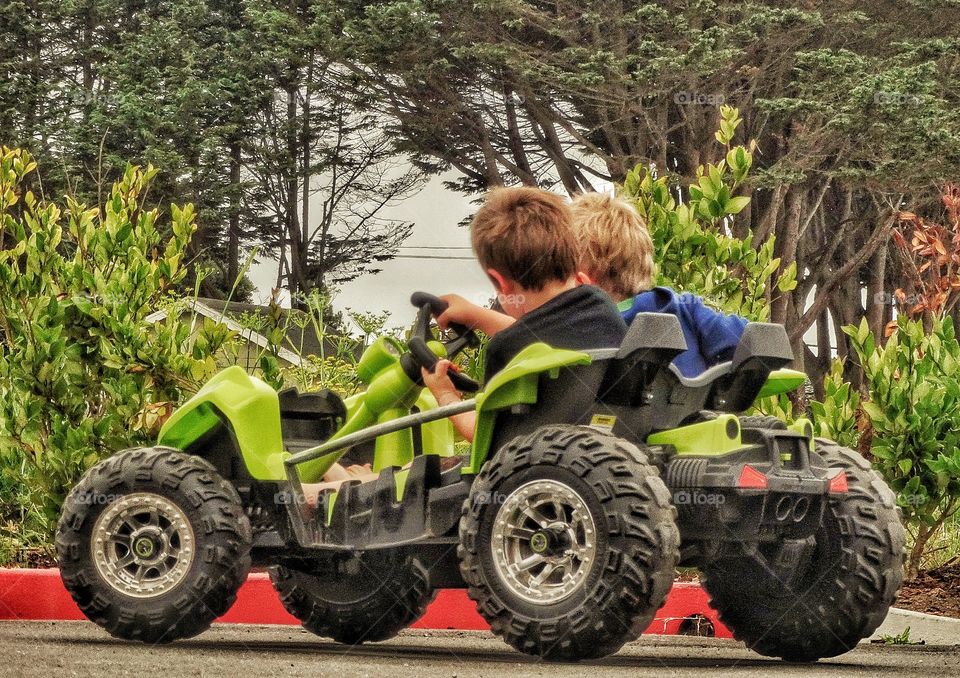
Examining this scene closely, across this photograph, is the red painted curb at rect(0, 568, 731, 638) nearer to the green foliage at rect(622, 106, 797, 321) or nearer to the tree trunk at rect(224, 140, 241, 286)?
the green foliage at rect(622, 106, 797, 321)

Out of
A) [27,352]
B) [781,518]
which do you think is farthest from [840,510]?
[27,352]

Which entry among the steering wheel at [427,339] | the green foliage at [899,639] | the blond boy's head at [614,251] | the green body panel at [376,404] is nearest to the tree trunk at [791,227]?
the green foliage at [899,639]

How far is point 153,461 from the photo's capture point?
3861mm

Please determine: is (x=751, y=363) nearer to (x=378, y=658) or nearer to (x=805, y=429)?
(x=805, y=429)

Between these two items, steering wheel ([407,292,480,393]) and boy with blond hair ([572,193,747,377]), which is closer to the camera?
steering wheel ([407,292,480,393])

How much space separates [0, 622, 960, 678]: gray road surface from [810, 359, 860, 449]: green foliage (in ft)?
6.73

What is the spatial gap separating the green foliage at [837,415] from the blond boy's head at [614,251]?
3109mm

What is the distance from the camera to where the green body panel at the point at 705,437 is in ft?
11.5

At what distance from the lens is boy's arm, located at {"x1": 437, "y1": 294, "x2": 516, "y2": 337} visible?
3.78 m

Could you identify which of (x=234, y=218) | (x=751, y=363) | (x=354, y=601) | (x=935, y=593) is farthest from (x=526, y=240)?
(x=234, y=218)

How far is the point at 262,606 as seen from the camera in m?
5.70

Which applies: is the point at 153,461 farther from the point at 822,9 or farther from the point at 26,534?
the point at 822,9

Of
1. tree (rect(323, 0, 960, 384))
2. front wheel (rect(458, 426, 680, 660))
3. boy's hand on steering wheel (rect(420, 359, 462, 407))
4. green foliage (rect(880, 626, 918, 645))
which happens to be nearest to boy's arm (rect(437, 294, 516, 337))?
boy's hand on steering wheel (rect(420, 359, 462, 407))

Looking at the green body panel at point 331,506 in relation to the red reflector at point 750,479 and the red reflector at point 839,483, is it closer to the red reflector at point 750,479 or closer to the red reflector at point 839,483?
the red reflector at point 750,479
